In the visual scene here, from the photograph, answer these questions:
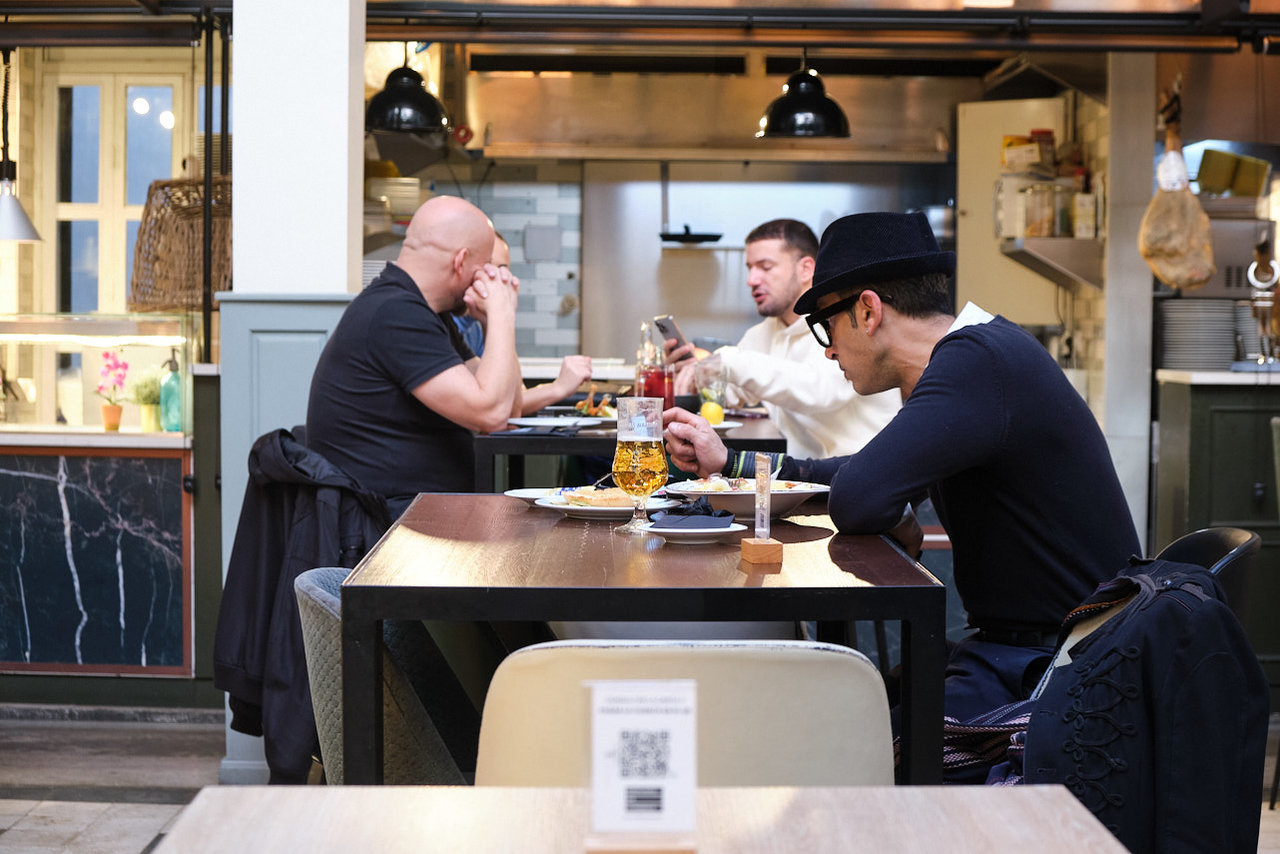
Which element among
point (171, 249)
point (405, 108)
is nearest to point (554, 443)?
point (171, 249)

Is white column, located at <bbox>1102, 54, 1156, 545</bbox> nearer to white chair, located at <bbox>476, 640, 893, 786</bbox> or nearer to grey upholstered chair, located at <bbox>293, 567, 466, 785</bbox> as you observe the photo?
grey upholstered chair, located at <bbox>293, 567, 466, 785</bbox>

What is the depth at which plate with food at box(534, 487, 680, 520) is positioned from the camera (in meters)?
2.11

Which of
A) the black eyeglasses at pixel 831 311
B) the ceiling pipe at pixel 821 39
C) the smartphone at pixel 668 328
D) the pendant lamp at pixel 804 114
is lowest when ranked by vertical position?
the black eyeglasses at pixel 831 311

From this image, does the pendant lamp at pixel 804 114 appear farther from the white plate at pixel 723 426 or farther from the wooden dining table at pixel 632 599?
the wooden dining table at pixel 632 599

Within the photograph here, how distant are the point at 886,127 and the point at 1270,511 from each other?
417cm

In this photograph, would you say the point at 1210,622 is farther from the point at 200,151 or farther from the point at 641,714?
the point at 200,151

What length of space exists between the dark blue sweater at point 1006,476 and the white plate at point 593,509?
0.32 m

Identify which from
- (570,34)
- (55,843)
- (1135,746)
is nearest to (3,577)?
(55,843)

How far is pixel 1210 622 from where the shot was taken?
1409 millimetres

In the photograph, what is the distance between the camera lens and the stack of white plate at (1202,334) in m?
6.32

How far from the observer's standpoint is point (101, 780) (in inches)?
143

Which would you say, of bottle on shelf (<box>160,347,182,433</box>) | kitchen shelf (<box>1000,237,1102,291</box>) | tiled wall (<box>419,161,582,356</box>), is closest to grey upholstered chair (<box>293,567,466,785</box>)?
bottle on shelf (<box>160,347,182,433</box>)

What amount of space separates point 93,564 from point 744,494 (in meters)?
2.82

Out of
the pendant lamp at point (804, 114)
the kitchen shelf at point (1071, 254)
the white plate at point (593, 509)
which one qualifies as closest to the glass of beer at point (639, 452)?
the white plate at point (593, 509)
